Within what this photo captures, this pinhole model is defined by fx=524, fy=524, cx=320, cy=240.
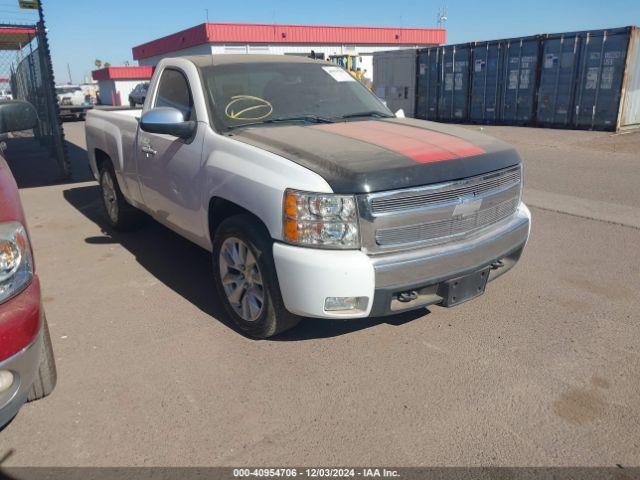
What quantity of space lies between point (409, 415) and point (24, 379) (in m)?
1.85

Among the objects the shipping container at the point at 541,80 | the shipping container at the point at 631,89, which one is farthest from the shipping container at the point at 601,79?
the shipping container at the point at 631,89

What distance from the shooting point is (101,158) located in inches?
246

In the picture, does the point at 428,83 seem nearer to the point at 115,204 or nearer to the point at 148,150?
the point at 115,204

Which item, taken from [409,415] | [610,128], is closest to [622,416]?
[409,415]

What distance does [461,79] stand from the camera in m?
18.8

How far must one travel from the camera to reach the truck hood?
288 cm

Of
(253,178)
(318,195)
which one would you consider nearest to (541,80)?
(253,178)

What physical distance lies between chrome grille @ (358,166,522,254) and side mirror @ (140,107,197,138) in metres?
1.64

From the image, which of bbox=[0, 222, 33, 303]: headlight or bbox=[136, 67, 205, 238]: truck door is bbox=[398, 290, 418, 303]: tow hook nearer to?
bbox=[136, 67, 205, 238]: truck door

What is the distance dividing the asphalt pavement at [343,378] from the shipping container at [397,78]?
665 inches

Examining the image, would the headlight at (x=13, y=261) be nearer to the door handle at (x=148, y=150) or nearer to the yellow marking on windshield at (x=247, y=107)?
the yellow marking on windshield at (x=247, y=107)

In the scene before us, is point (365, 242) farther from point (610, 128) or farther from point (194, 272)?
point (610, 128)

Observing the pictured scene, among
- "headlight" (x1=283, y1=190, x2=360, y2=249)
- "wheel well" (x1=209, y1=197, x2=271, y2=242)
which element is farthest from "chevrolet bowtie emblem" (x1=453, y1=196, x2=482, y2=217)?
"wheel well" (x1=209, y1=197, x2=271, y2=242)

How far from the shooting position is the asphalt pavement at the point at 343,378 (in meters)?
2.54
